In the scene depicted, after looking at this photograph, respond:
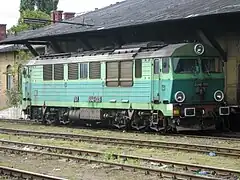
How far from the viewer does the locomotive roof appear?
764 inches

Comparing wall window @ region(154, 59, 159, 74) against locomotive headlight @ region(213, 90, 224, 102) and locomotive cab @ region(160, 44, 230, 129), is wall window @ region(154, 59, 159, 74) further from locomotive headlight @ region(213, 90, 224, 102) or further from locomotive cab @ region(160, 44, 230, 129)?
locomotive headlight @ region(213, 90, 224, 102)

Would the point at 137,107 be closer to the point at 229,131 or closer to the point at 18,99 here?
the point at 229,131

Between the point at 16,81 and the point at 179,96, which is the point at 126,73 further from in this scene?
the point at 16,81

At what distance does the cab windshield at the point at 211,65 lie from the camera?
20016 mm

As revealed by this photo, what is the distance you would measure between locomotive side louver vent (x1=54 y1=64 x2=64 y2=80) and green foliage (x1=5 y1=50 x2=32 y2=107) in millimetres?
10485

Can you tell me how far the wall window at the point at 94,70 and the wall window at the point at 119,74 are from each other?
2.07 feet

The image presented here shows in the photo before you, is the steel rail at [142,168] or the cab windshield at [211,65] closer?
the steel rail at [142,168]

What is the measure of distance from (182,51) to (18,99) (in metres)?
20.6

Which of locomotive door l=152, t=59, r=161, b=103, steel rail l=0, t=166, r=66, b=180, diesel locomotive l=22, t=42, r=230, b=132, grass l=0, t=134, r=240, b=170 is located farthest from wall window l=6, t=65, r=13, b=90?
steel rail l=0, t=166, r=66, b=180

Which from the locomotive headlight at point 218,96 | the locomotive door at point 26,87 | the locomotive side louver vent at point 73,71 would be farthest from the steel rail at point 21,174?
the locomotive door at point 26,87

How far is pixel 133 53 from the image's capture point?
20703 millimetres

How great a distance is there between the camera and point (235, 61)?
874 inches

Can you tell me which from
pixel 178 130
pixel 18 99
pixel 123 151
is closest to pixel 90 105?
pixel 178 130

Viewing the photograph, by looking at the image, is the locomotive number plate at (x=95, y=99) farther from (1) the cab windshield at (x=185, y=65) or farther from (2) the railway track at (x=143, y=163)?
(2) the railway track at (x=143, y=163)
